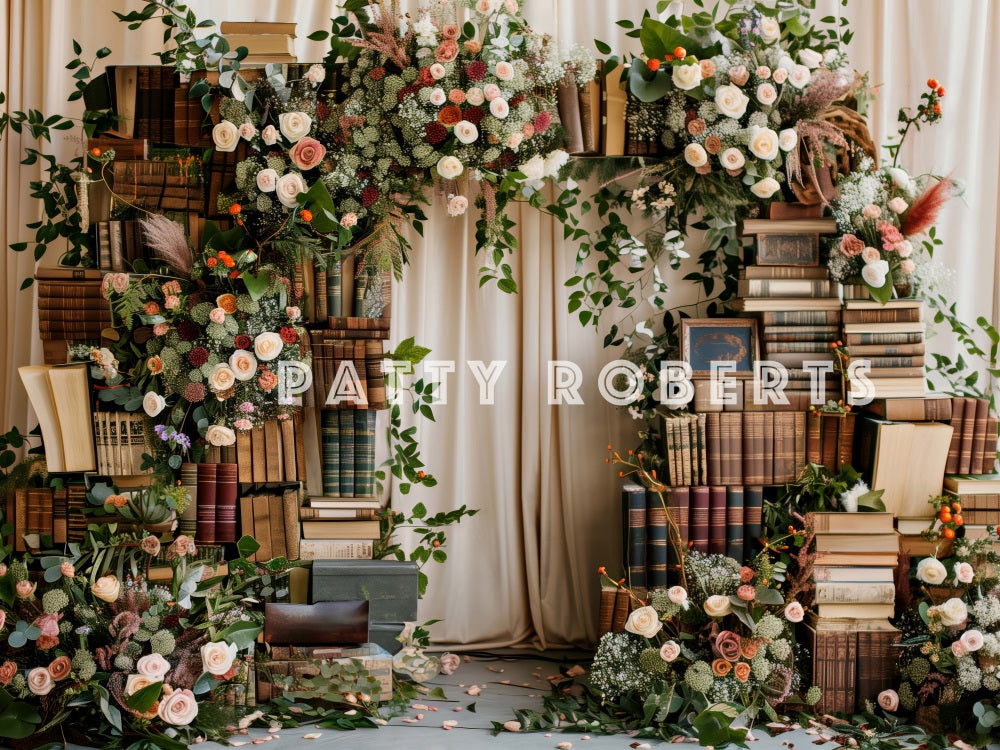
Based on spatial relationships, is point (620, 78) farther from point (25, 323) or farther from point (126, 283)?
point (25, 323)

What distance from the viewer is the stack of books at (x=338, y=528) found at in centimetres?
318

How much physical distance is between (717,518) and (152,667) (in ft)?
6.49

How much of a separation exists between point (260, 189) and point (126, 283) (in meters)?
0.57

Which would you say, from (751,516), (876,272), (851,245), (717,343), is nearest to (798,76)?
(851,245)

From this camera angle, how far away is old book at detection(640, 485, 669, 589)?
3.16 m

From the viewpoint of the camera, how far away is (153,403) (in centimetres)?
297

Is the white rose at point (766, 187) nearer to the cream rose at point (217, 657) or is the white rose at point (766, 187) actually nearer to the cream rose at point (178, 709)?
the cream rose at point (217, 657)

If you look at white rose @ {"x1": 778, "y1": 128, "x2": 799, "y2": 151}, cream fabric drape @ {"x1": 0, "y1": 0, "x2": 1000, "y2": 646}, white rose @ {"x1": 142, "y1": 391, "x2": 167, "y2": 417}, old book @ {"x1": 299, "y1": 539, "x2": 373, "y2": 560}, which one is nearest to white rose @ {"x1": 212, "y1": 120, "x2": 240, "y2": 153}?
cream fabric drape @ {"x1": 0, "y1": 0, "x2": 1000, "y2": 646}

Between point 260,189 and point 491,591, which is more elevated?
point 260,189

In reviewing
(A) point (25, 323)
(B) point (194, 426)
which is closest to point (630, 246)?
(B) point (194, 426)

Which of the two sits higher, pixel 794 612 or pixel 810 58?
pixel 810 58

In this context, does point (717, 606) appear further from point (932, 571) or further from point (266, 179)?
point (266, 179)

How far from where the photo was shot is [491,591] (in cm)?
365

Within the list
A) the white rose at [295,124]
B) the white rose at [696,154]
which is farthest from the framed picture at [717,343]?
the white rose at [295,124]
